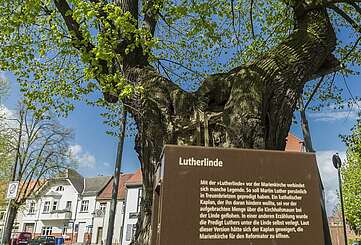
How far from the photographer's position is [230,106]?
19.3 feet

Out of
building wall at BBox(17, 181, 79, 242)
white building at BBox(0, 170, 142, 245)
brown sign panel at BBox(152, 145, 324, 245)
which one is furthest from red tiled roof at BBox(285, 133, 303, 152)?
brown sign panel at BBox(152, 145, 324, 245)

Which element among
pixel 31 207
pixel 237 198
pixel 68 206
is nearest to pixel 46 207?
pixel 31 207

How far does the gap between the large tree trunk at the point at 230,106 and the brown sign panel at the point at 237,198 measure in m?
1.69

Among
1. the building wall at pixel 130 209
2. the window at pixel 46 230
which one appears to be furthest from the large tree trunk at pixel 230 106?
the window at pixel 46 230

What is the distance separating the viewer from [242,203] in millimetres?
3551

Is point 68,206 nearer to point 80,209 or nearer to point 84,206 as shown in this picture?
point 80,209

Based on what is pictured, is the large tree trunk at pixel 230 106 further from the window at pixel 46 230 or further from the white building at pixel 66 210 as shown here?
the window at pixel 46 230

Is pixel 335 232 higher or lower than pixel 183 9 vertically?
lower

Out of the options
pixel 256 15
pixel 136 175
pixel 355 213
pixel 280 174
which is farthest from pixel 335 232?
pixel 280 174

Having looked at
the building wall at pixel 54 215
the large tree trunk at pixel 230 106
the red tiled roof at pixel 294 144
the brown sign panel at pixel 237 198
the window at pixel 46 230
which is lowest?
the brown sign panel at pixel 237 198

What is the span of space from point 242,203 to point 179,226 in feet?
2.21

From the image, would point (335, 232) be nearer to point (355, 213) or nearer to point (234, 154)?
point (355, 213)

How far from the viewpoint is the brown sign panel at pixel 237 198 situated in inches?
135

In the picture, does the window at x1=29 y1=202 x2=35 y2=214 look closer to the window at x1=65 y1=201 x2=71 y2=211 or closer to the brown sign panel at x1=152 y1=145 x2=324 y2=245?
the window at x1=65 y1=201 x2=71 y2=211
